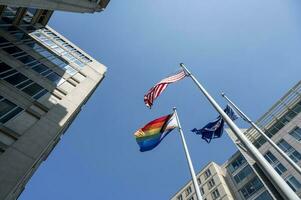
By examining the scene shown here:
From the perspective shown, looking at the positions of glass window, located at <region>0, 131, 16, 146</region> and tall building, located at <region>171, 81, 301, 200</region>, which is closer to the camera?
glass window, located at <region>0, 131, 16, 146</region>

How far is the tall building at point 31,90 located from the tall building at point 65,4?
5.97m

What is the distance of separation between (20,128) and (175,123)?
36.8ft

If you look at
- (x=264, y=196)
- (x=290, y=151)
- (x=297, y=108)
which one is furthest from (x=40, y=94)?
(x=297, y=108)

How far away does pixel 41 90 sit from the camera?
→ 23875 millimetres

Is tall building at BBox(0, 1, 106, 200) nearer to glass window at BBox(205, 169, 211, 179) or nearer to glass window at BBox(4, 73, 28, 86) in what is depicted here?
glass window at BBox(4, 73, 28, 86)

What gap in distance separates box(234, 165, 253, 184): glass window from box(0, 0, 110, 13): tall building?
113 feet

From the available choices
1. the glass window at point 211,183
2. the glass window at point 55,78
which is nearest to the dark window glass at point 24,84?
the glass window at point 55,78

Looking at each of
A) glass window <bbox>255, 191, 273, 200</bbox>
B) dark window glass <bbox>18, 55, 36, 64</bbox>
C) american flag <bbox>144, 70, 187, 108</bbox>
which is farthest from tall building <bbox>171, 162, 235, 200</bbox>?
dark window glass <bbox>18, 55, 36, 64</bbox>

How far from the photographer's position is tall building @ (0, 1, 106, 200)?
17578 mm

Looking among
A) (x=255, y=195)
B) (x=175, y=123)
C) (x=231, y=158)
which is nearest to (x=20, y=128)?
(x=175, y=123)

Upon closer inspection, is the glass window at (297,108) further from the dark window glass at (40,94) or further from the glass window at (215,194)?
the dark window glass at (40,94)

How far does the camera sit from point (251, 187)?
42875 mm

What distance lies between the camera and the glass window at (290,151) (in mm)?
37062

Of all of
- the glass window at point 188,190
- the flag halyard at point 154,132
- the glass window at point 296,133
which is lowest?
the flag halyard at point 154,132
